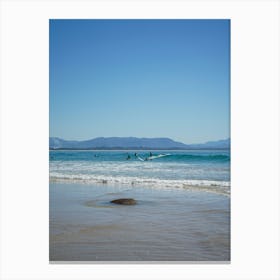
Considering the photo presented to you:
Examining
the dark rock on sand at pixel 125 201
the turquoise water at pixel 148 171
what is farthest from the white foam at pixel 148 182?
the dark rock on sand at pixel 125 201

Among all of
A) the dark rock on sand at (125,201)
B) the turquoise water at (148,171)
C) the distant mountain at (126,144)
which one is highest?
the distant mountain at (126,144)

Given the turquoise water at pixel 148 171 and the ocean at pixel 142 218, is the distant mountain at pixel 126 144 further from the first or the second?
the turquoise water at pixel 148 171

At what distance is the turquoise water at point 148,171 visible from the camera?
18.3ft

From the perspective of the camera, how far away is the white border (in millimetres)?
2930

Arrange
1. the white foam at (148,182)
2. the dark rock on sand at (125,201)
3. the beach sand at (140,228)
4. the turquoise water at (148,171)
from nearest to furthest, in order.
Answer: the beach sand at (140,228) < the dark rock on sand at (125,201) < the white foam at (148,182) < the turquoise water at (148,171)

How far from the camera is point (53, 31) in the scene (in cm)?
332

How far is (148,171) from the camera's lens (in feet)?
22.1

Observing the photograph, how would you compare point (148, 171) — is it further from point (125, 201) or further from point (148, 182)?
point (125, 201)
